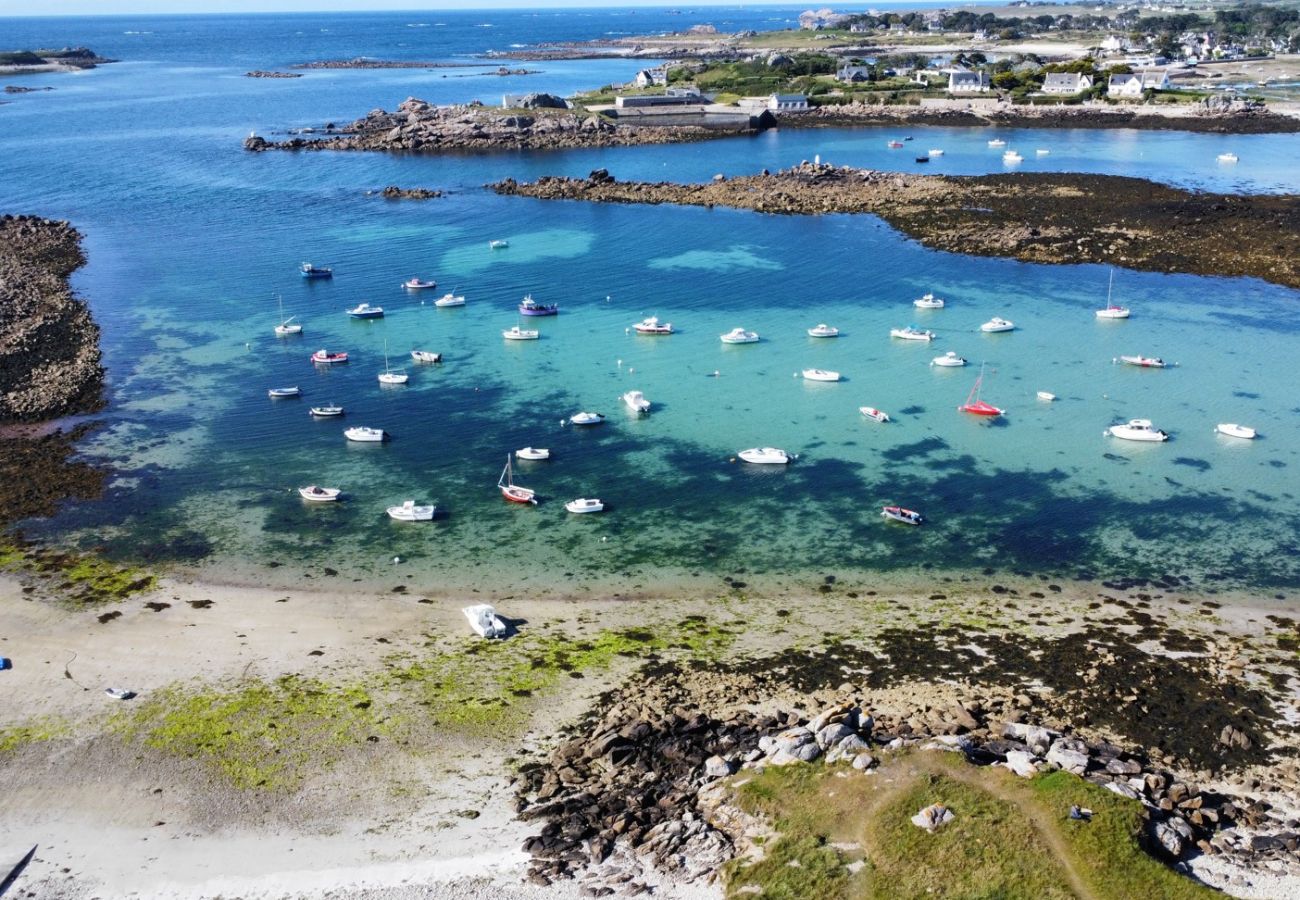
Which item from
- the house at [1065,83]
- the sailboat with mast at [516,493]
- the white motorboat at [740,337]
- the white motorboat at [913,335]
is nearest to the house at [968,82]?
the house at [1065,83]

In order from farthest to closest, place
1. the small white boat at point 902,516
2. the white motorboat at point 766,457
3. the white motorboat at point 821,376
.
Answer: the white motorboat at point 821,376 → the white motorboat at point 766,457 → the small white boat at point 902,516

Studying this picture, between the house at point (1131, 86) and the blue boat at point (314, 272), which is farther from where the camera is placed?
the house at point (1131, 86)

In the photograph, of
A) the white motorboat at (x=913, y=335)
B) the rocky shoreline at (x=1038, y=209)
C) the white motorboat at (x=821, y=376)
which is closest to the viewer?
the white motorboat at (x=821, y=376)

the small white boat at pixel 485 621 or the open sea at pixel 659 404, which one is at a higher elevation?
the open sea at pixel 659 404

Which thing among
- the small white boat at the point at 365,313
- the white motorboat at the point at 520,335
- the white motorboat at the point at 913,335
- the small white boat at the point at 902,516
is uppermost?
the small white boat at the point at 365,313

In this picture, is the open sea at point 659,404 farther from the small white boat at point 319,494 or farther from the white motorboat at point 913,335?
the white motorboat at point 913,335

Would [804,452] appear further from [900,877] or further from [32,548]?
[32,548]

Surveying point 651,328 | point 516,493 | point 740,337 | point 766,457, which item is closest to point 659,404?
point 766,457

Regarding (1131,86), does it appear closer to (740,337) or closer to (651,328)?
(740,337)
